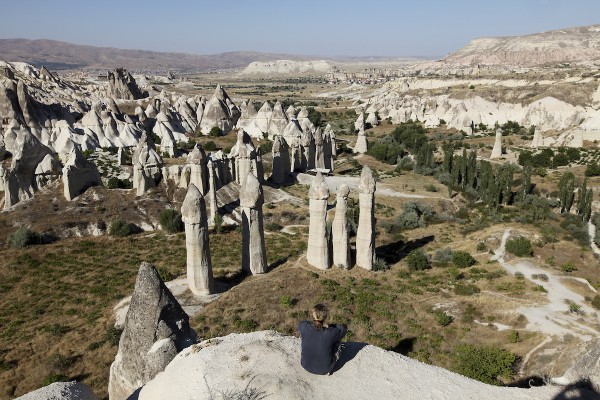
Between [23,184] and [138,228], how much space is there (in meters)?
11.7

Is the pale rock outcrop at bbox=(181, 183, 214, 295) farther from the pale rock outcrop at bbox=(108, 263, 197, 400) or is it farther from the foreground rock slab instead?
the foreground rock slab

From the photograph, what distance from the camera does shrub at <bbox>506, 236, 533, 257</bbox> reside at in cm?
2850

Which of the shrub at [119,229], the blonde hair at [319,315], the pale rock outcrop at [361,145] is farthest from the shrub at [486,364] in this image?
the pale rock outcrop at [361,145]

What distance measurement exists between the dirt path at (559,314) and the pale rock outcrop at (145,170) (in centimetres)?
2967

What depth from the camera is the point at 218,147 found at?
65438 millimetres

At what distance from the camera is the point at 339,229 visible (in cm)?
2488

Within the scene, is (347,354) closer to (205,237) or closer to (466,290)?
(205,237)

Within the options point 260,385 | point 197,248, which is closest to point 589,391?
point 260,385

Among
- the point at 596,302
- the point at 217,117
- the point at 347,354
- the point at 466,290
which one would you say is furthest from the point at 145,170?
the point at 217,117

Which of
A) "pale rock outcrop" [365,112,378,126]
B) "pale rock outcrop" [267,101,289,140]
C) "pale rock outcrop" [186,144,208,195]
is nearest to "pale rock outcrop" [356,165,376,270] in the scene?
"pale rock outcrop" [186,144,208,195]

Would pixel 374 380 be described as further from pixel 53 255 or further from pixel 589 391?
pixel 53 255

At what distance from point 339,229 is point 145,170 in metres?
21.2

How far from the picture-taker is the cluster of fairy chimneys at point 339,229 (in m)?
24.0

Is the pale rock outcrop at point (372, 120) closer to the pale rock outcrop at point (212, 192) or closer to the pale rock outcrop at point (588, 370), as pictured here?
the pale rock outcrop at point (212, 192)
